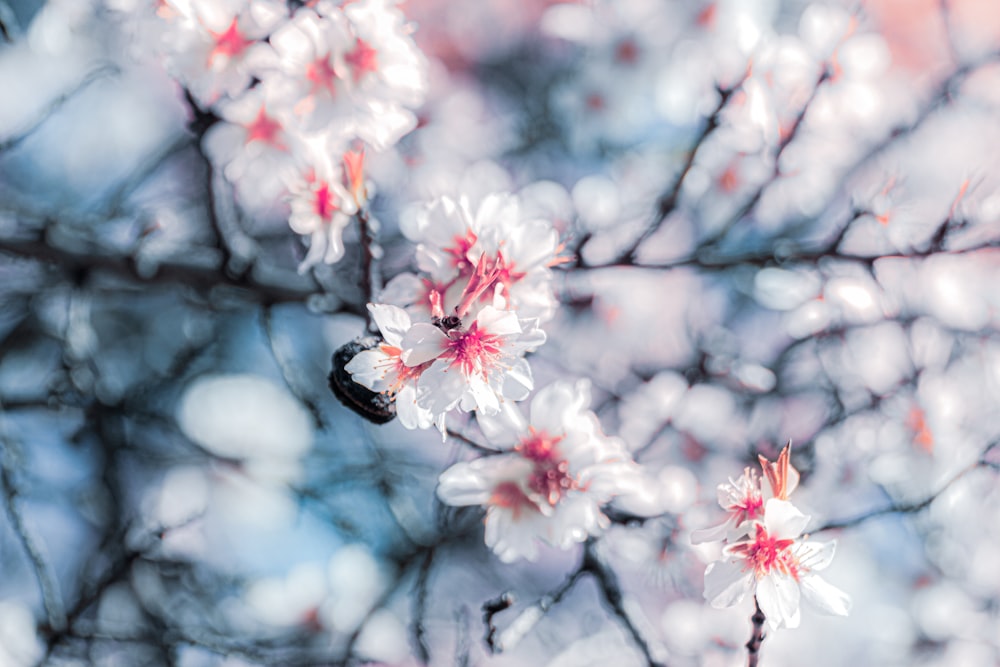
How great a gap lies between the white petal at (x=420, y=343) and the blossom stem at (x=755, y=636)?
413 millimetres

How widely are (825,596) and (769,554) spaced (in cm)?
7

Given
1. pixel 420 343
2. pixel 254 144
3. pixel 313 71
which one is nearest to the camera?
pixel 420 343

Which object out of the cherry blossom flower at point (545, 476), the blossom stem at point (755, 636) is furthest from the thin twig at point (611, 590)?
the blossom stem at point (755, 636)

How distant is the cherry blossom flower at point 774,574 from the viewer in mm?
612

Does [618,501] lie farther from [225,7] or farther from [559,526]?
[225,7]

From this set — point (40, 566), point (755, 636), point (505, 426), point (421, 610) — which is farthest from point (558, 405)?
point (40, 566)

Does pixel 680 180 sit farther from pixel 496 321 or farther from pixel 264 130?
pixel 264 130

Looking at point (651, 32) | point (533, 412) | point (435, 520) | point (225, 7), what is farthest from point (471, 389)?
point (651, 32)

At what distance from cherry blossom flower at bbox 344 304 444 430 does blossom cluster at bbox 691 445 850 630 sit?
0.32m

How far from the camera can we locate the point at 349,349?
2.00ft

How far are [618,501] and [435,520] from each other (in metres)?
0.57

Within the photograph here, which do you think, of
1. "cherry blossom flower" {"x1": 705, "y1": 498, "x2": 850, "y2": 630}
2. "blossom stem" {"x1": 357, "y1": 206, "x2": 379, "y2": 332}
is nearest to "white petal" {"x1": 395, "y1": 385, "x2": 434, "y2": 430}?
"blossom stem" {"x1": 357, "y1": 206, "x2": 379, "y2": 332}

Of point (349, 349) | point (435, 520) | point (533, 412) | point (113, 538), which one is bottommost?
point (113, 538)

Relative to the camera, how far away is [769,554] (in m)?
0.63
